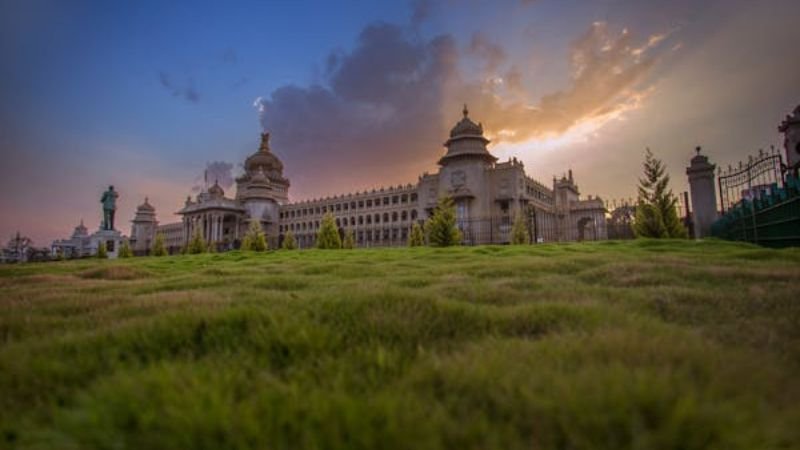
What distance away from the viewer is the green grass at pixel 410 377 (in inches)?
52.1

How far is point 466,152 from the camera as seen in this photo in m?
46.0

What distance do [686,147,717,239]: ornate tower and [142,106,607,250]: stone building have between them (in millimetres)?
11684

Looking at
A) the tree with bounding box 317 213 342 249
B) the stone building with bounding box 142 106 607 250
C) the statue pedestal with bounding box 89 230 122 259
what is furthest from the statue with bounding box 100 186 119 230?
the tree with bounding box 317 213 342 249

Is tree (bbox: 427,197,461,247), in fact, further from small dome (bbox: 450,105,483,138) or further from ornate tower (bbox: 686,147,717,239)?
small dome (bbox: 450,105,483,138)

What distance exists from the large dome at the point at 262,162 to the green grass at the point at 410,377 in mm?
81675

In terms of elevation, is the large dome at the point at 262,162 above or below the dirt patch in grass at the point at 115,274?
above

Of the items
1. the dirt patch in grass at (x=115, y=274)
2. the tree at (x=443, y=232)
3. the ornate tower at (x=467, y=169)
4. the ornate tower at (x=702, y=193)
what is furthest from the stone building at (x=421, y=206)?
the dirt patch in grass at (x=115, y=274)

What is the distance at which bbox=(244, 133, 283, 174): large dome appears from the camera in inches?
3130

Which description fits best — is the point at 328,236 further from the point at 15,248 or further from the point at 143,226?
the point at 143,226

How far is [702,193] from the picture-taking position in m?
15.8

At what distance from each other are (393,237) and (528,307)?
192 ft

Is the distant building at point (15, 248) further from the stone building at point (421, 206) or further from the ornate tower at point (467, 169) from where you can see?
the ornate tower at point (467, 169)

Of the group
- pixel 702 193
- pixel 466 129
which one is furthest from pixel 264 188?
pixel 702 193

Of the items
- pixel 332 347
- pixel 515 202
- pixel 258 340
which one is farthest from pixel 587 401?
pixel 515 202
